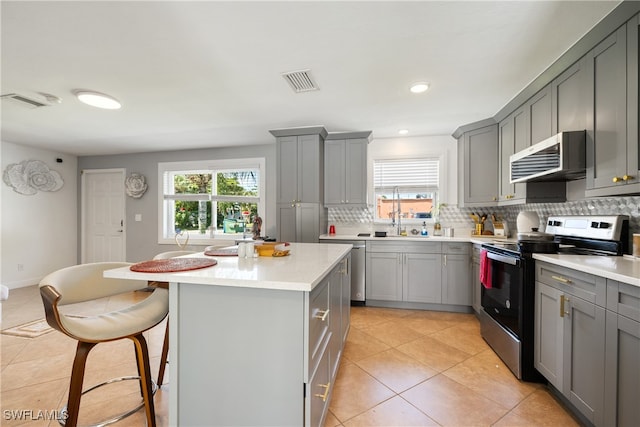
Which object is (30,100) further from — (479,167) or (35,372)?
(479,167)

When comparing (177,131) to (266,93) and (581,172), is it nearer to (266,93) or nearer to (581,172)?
(266,93)

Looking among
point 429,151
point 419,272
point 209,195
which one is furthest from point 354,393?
point 209,195

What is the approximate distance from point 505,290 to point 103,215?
21.4 ft

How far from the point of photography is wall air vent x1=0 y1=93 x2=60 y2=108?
2.69m

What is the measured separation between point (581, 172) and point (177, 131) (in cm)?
445

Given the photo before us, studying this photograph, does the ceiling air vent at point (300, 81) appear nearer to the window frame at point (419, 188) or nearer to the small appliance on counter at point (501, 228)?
the window frame at point (419, 188)

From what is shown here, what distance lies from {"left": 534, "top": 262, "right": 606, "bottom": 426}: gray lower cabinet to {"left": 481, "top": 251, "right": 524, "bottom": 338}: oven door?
119 millimetres

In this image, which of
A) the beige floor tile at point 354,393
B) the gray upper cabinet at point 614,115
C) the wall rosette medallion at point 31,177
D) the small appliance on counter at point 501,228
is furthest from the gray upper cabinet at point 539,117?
the wall rosette medallion at point 31,177

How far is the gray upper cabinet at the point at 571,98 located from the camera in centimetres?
194

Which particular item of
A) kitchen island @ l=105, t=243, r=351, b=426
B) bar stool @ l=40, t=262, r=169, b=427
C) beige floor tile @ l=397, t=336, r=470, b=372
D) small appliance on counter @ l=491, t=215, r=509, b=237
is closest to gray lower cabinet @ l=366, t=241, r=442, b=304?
small appliance on counter @ l=491, t=215, r=509, b=237

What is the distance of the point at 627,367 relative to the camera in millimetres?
1299

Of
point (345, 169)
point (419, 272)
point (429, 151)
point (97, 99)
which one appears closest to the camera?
point (97, 99)

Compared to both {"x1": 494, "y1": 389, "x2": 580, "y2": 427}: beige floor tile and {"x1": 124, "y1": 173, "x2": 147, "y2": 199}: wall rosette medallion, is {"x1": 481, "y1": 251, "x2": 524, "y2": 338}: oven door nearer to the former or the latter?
{"x1": 494, "y1": 389, "x2": 580, "y2": 427}: beige floor tile

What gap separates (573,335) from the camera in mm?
1642
